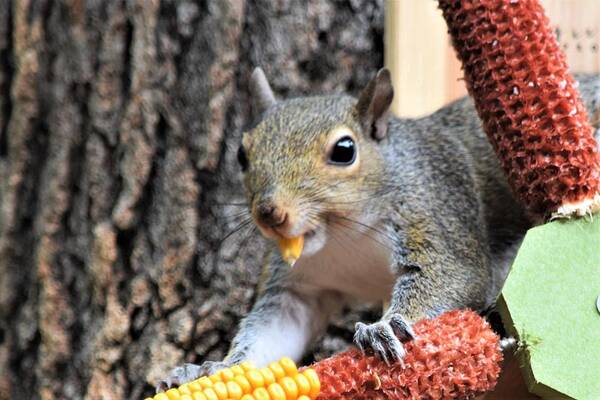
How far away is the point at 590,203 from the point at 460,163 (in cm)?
45

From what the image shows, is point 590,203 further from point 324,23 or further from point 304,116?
point 324,23

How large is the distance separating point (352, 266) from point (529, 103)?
1.24 ft

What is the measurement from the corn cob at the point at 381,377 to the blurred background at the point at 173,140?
2.40ft

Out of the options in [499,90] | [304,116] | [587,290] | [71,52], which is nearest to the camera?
[587,290]

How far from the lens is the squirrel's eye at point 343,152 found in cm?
112

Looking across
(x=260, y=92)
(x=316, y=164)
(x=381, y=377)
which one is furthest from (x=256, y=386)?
(x=260, y=92)

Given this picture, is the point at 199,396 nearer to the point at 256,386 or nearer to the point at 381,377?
the point at 256,386

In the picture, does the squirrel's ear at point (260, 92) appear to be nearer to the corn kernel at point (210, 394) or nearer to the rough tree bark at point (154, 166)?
the rough tree bark at point (154, 166)

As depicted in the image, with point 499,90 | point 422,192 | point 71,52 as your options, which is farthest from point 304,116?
point 71,52

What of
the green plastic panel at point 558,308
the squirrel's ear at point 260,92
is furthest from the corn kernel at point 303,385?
the squirrel's ear at point 260,92

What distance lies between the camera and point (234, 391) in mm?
803

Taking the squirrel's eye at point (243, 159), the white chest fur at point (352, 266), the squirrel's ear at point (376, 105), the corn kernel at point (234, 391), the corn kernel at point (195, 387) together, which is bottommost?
the corn kernel at point (234, 391)

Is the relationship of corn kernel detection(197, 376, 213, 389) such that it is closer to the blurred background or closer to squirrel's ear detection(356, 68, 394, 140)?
squirrel's ear detection(356, 68, 394, 140)

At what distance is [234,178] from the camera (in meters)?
1.57
